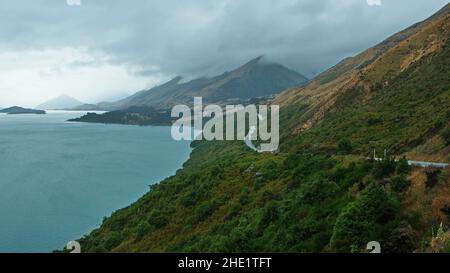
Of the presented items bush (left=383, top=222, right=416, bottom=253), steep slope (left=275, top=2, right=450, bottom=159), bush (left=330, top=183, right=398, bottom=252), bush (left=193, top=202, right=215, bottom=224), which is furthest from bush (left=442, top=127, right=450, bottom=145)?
bush (left=193, top=202, right=215, bottom=224)

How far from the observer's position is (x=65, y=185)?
4060 inches

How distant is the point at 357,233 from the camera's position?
55.9 ft

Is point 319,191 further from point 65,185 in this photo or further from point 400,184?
point 65,185

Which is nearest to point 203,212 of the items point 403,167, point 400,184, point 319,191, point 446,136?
point 319,191

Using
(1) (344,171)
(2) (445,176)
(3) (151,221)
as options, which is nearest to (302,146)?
(3) (151,221)

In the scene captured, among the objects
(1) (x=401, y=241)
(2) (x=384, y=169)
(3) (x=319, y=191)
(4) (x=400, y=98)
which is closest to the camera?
(1) (x=401, y=241)

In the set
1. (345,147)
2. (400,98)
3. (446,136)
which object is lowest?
(345,147)

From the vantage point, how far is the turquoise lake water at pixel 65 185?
2788 inches

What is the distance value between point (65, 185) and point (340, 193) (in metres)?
92.7

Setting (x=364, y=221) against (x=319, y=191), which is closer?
(x=364, y=221)

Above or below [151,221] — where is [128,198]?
below

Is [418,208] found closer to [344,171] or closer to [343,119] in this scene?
[344,171]

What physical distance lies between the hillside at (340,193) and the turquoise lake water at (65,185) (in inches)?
744

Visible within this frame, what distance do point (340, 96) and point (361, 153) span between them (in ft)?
189
